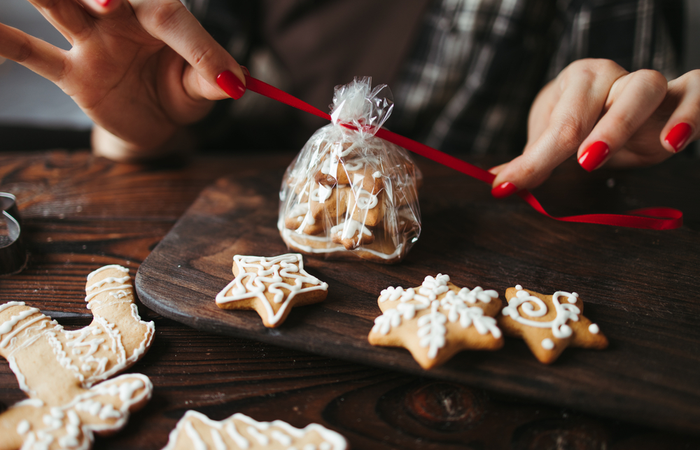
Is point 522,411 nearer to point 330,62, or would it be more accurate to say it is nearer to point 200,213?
point 200,213

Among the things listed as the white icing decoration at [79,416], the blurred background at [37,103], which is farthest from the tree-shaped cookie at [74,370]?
the blurred background at [37,103]

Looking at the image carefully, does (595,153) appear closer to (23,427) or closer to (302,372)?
(302,372)

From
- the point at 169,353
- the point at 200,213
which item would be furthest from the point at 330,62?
the point at 169,353

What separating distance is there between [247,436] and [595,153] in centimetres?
80

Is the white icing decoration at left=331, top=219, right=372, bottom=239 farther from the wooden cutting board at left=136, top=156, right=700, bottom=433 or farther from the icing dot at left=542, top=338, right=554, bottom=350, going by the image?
the icing dot at left=542, top=338, right=554, bottom=350

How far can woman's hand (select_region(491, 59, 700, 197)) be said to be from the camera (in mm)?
828

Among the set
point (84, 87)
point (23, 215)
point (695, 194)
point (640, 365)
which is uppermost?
point (695, 194)

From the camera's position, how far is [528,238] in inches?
36.8

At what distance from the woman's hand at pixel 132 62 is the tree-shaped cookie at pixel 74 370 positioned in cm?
45

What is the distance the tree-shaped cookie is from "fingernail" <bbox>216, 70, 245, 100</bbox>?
0.43 meters

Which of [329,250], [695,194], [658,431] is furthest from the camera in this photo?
[695,194]

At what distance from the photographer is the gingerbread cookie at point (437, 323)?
1.96 ft

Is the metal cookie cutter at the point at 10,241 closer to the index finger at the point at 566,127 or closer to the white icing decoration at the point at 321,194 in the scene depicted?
the white icing decoration at the point at 321,194

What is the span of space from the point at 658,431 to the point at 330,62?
1.42m
